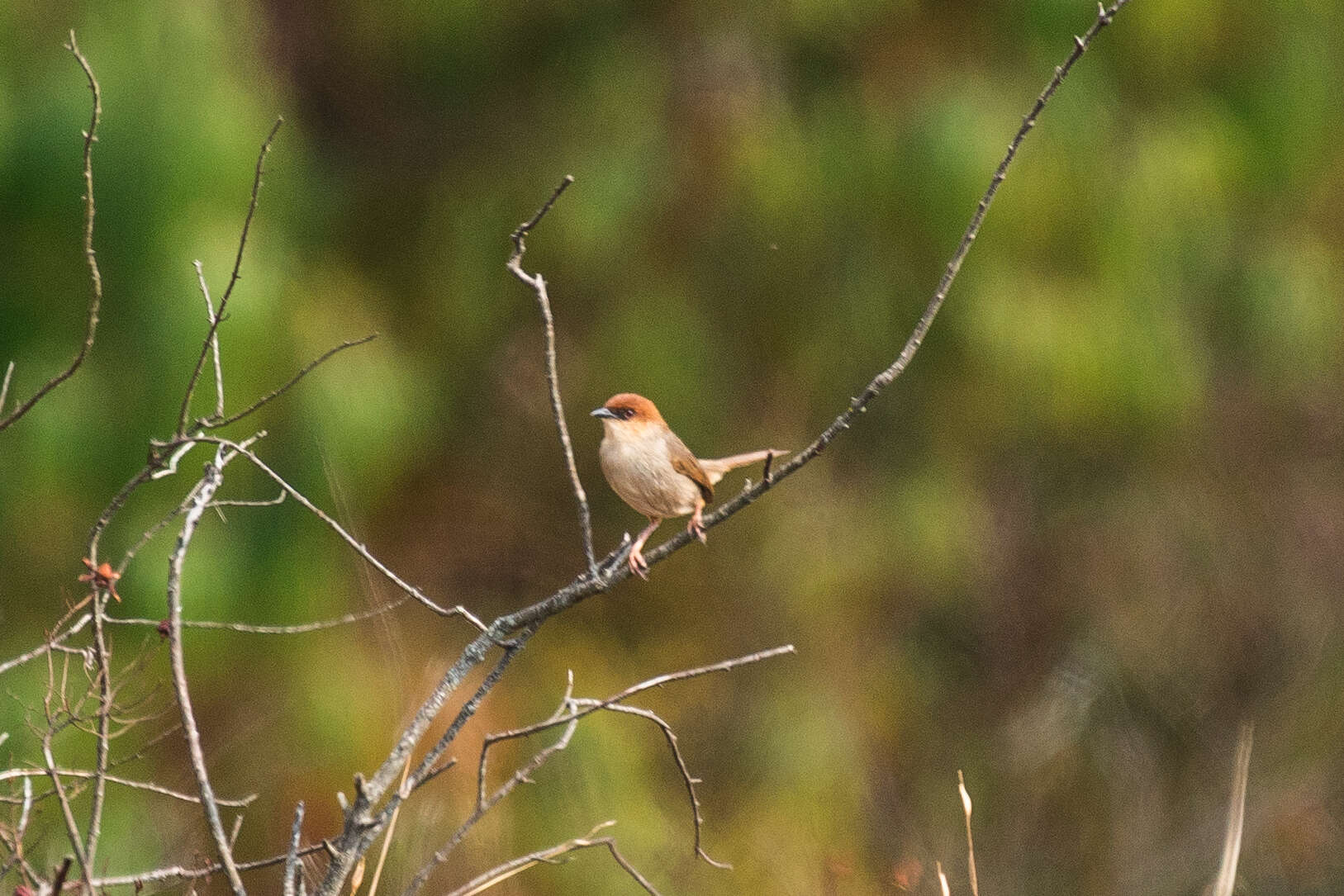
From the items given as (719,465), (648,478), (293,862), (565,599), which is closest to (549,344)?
(565,599)

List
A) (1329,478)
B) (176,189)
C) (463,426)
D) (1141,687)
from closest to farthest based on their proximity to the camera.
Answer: (176,189), (463,426), (1141,687), (1329,478)

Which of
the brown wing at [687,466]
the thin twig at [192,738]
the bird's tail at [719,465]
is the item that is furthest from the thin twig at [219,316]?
the bird's tail at [719,465]

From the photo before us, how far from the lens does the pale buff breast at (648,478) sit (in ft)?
12.2

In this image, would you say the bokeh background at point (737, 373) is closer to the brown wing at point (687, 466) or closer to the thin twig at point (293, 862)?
the brown wing at point (687, 466)

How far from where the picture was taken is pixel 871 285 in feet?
23.6

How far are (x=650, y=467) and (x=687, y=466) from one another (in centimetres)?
14

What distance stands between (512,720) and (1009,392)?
2936 mm

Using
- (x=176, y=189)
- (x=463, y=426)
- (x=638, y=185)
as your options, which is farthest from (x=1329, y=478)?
(x=176, y=189)

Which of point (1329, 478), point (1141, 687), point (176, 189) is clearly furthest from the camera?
point (1329, 478)

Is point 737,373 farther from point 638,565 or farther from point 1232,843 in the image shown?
point 1232,843

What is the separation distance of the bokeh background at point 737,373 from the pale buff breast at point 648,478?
2431 mm

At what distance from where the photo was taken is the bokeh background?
6.16 meters

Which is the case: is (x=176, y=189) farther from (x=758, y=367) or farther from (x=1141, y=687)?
(x=1141, y=687)

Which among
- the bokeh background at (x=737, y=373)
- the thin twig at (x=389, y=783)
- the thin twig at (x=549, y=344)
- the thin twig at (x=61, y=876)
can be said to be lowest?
the bokeh background at (x=737, y=373)
